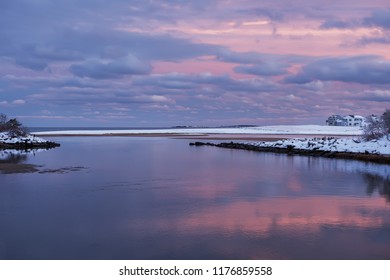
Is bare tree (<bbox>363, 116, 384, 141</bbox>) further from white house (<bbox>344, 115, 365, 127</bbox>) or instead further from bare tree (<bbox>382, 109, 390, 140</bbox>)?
white house (<bbox>344, 115, 365, 127</bbox>)

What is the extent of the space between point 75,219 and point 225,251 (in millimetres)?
4450

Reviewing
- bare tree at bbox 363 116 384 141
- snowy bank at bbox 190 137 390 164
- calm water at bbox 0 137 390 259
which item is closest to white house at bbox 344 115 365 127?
snowy bank at bbox 190 137 390 164

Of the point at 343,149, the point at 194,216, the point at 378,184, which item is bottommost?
the point at 194,216

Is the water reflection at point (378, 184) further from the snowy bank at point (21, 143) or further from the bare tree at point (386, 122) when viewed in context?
the snowy bank at point (21, 143)

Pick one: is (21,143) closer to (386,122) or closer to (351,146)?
(351,146)

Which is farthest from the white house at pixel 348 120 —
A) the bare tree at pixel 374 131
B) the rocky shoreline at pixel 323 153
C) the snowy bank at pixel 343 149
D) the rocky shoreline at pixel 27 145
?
the rocky shoreline at pixel 27 145

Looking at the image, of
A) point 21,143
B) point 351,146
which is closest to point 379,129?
point 351,146

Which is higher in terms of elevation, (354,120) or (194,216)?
(354,120)

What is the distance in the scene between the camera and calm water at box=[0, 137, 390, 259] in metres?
8.70

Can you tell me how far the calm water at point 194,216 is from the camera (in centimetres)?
870

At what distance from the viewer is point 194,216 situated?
11.6 meters
